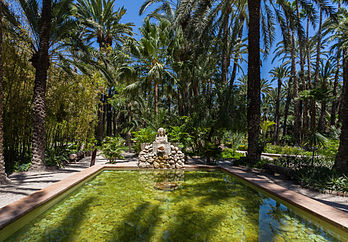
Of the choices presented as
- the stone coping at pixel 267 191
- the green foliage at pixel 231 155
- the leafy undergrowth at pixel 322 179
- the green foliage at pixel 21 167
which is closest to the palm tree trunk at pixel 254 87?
the leafy undergrowth at pixel 322 179

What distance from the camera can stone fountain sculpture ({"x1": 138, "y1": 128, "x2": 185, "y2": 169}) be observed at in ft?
29.8

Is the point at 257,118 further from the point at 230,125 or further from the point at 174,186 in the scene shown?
the point at 174,186

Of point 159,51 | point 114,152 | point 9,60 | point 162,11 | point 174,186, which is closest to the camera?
point 174,186

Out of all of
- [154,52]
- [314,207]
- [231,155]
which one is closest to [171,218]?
[314,207]

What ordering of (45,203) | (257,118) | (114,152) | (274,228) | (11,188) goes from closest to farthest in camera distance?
(274,228) < (45,203) < (11,188) < (257,118) < (114,152)

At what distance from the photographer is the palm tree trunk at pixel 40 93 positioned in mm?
7332

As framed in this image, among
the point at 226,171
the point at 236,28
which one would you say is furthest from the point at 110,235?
the point at 236,28

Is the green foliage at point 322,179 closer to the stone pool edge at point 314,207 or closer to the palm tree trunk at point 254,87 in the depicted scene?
the stone pool edge at point 314,207

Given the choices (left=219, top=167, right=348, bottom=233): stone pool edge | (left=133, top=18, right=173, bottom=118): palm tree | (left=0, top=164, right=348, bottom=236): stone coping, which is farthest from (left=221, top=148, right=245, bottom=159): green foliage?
(left=219, top=167, right=348, bottom=233): stone pool edge

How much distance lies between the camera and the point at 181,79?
1480 centimetres

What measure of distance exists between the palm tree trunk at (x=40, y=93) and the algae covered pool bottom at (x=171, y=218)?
3.04 meters

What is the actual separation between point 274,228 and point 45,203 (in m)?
4.49

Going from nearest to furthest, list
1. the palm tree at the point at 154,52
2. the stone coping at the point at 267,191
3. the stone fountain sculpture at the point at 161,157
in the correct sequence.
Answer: the stone coping at the point at 267,191 < the stone fountain sculpture at the point at 161,157 < the palm tree at the point at 154,52

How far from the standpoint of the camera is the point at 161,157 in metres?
9.27
